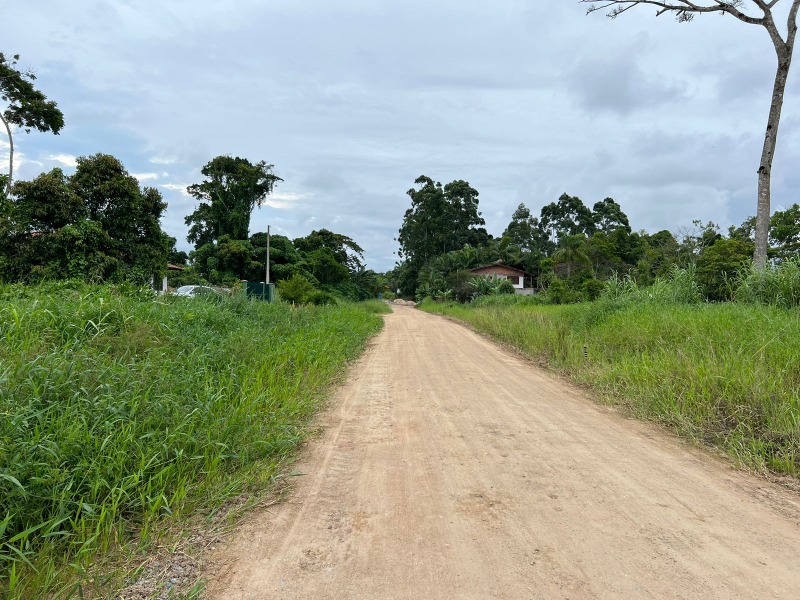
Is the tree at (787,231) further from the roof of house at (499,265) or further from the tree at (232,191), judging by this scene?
Answer: the tree at (232,191)

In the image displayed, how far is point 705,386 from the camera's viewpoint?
217 inches

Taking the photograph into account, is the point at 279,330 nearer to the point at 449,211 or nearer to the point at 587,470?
the point at 587,470

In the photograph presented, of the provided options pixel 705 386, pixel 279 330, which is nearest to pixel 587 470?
pixel 705 386

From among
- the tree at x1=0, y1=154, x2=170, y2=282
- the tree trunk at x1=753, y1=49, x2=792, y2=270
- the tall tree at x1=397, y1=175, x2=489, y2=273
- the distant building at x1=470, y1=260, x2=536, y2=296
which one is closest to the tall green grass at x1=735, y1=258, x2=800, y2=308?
the tree trunk at x1=753, y1=49, x2=792, y2=270

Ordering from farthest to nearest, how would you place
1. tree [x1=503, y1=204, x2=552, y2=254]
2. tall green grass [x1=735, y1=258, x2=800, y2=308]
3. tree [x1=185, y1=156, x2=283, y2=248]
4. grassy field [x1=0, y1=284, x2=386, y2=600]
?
tree [x1=503, y1=204, x2=552, y2=254], tree [x1=185, y1=156, x2=283, y2=248], tall green grass [x1=735, y1=258, x2=800, y2=308], grassy field [x1=0, y1=284, x2=386, y2=600]

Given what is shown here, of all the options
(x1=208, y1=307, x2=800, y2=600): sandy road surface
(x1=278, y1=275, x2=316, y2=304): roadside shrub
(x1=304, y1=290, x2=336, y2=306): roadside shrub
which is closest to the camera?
(x1=208, y1=307, x2=800, y2=600): sandy road surface

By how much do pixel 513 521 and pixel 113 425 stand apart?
2856 millimetres

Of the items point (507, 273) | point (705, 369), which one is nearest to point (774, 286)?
point (705, 369)

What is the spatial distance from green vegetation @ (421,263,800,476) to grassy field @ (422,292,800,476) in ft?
0.04

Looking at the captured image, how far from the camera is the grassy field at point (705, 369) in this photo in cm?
457

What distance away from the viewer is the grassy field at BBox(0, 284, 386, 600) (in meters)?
2.61

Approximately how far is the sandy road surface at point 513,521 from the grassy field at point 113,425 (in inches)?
23.4

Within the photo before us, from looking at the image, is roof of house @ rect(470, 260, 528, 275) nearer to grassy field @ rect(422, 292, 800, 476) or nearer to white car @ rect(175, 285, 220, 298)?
white car @ rect(175, 285, 220, 298)

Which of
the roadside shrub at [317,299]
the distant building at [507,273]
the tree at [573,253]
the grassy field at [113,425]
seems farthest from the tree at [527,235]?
the grassy field at [113,425]
